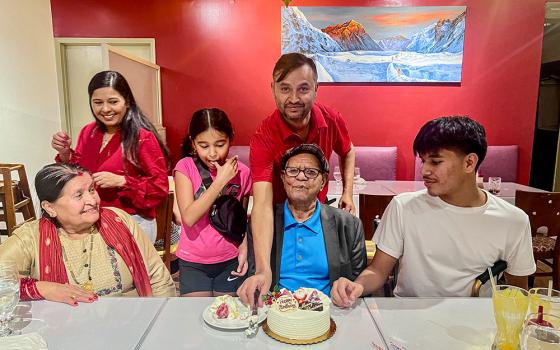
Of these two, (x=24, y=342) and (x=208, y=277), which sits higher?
(x=24, y=342)

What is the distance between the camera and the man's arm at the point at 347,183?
1807 millimetres

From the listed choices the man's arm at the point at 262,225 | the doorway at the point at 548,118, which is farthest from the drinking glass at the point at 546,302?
the doorway at the point at 548,118

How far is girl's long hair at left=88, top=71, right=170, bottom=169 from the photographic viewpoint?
1.80 m

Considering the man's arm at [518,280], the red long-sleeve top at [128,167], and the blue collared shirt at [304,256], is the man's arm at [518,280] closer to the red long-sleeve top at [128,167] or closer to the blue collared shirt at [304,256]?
the blue collared shirt at [304,256]

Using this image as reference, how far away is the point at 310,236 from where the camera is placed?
62.1 inches

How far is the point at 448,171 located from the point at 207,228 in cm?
98

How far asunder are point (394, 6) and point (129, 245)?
4.02m

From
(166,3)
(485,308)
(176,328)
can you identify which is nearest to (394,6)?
(166,3)

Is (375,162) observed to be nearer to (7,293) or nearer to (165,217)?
(165,217)

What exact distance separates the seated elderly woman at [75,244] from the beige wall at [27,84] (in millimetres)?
3354

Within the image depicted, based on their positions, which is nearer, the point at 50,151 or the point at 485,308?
the point at 485,308

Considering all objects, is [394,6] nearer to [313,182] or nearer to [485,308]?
[313,182]

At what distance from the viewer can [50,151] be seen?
4664 millimetres

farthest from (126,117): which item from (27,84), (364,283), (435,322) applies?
(27,84)
